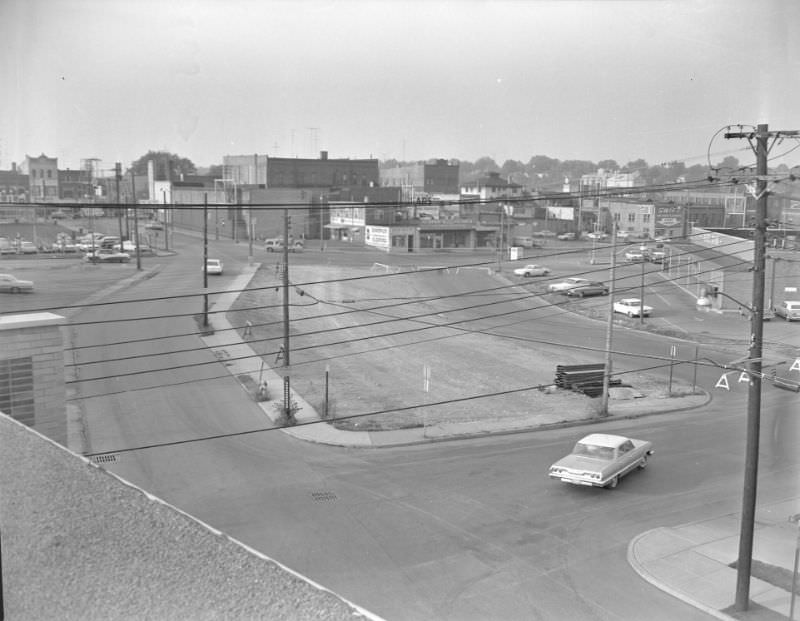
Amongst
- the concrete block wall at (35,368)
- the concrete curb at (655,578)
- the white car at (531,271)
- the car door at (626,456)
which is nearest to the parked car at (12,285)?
the concrete block wall at (35,368)

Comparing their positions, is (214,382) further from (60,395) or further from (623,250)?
(623,250)

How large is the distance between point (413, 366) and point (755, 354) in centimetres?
877

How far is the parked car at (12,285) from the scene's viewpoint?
14149 millimetres

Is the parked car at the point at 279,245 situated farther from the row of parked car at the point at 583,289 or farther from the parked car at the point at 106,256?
the row of parked car at the point at 583,289

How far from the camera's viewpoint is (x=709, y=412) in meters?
11.1

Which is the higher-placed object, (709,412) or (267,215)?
(267,215)

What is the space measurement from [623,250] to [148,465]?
26.1 meters

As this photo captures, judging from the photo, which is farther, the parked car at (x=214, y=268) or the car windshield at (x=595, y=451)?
the parked car at (x=214, y=268)

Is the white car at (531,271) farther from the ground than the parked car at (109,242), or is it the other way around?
the parked car at (109,242)

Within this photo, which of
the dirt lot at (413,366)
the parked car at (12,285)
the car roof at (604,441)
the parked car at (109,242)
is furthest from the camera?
the parked car at (109,242)

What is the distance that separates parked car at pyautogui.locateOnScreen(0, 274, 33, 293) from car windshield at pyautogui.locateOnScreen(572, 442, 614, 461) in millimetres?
11589

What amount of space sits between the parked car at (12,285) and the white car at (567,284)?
1433 cm

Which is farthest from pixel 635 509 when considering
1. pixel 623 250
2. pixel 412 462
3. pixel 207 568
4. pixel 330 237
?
pixel 330 237

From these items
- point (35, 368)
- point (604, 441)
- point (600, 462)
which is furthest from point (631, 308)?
point (35, 368)
